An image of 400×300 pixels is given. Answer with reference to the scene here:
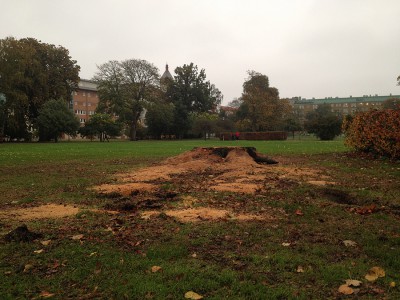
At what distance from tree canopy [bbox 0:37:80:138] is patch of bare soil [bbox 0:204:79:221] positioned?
4636 centimetres

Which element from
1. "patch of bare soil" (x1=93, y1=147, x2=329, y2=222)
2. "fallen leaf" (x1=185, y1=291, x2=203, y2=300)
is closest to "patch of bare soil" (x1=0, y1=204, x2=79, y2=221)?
"patch of bare soil" (x1=93, y1=147, x2=329, y2=222)

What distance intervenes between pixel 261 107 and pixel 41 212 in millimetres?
62155

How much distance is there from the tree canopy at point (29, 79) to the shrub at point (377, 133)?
147 feet

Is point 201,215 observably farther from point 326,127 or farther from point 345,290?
point 326,127

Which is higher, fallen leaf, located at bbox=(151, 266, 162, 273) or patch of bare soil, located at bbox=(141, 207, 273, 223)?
fallen leaf, located at bbox=(151, 266, 162, 273)

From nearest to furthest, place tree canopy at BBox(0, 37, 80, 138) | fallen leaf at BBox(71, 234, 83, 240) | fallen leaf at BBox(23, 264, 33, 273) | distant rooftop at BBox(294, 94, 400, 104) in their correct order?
fallen leaf at BBox(23, 264, 33, 273), fallen leaf at BBox(71, 234, 83, 240), tree canopy at BBox(0, 37, 80, 138), distant rooftop at BBox(294, 94, 400, 104)

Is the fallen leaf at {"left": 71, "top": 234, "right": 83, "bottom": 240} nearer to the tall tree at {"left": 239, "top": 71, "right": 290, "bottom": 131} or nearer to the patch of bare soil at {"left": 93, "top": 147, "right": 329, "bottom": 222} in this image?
the patch of bare soil at {"left": 93, "top": 147, "right": 329, "bottom": 222}

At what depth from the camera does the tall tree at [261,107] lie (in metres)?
66.1

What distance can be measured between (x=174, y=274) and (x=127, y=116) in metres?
58.8

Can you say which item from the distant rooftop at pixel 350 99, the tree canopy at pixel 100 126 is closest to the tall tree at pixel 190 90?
the tree canopy at pixel 100 126

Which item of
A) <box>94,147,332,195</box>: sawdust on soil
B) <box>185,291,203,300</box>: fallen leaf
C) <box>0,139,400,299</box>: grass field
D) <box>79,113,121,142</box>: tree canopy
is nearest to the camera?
<box>185,291,203,300</box>: fallen leaf

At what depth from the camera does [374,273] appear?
3.45m

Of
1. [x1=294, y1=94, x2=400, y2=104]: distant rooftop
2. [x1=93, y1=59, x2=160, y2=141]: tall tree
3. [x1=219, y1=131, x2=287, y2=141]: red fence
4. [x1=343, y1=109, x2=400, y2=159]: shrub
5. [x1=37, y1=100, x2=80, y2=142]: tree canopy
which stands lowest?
[x1=219, y1=131, x2=287, y2=141]: red fence

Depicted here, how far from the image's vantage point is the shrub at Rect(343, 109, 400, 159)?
46.1 feet
